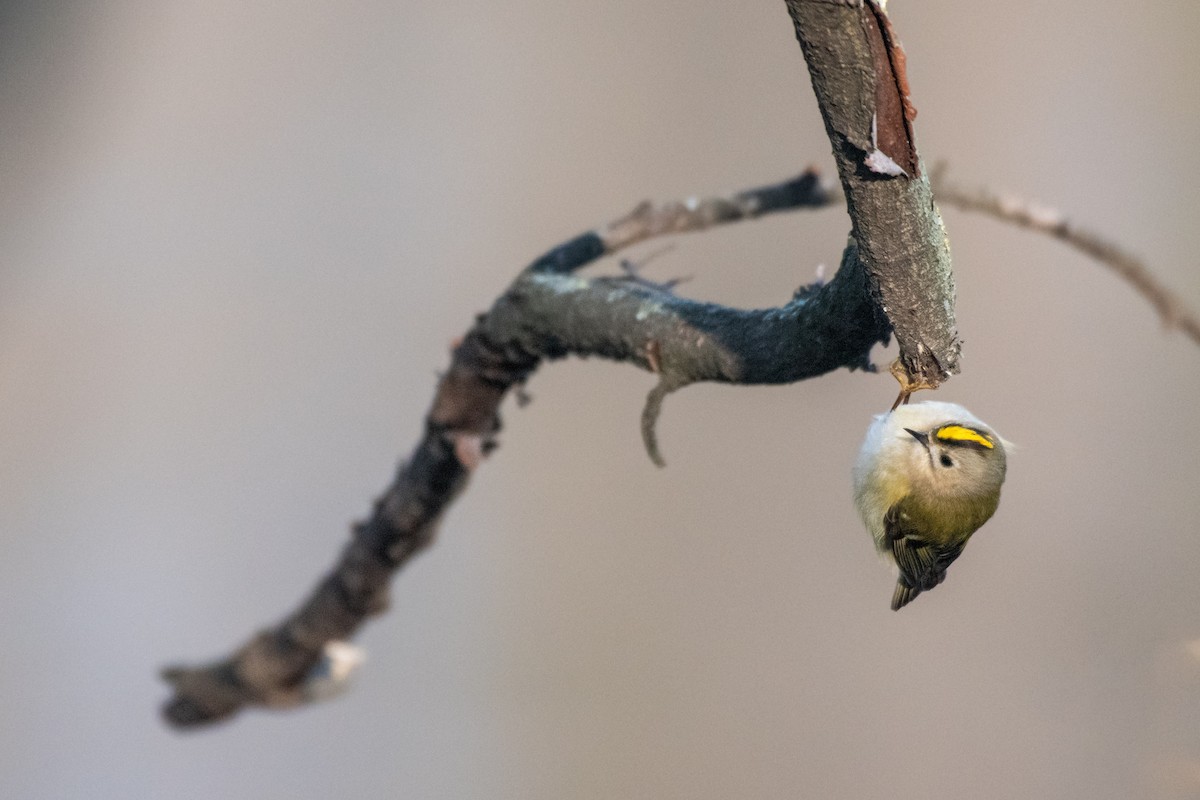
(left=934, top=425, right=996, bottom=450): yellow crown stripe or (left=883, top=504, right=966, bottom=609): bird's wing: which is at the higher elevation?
(left=934, top=425, right=996, bottom=450): yellow crown stripe

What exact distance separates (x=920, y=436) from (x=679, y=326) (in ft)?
0.44

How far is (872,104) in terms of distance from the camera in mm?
277

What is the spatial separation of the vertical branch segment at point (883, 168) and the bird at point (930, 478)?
0.14 meters

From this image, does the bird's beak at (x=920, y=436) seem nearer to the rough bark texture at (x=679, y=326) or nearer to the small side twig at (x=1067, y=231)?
the rough bark texture at (x=679, y=326)

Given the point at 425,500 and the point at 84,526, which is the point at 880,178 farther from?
the point at 84,526

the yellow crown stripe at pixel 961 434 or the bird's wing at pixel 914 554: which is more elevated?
the yellow crown stripe at pixel 961 434

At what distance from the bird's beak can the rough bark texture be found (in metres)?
0.08

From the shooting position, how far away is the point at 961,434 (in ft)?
1.48

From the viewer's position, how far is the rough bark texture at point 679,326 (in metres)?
0.28

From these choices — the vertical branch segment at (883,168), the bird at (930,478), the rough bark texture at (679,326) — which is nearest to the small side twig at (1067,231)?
the rough bark texture at (679,326)

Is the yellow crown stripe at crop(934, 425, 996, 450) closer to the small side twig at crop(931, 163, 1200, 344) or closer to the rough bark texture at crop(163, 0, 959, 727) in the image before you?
the rough bark texture at crop(163, 0, 959, 727)

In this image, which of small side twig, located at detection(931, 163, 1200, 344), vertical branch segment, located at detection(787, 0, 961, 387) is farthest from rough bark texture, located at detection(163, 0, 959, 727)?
small side twig, located at detection(931, 163, 1200, 344)

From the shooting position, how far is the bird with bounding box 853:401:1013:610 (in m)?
0.46

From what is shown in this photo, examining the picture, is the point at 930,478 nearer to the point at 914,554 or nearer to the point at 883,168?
the point at 914,554
